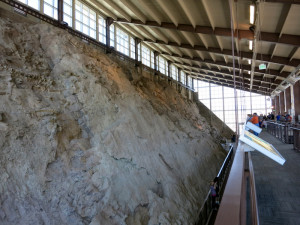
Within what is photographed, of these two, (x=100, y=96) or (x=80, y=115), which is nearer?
(x=80, y=115)

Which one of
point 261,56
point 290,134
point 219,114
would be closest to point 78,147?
point 290,134

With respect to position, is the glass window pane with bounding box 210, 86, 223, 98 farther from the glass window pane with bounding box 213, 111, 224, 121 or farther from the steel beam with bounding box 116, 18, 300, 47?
the steel beam with bounding box 116, 18, 300, 47

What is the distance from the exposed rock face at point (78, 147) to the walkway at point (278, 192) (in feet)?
10.6

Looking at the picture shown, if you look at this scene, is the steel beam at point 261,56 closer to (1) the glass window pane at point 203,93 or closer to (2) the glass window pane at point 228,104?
(1) the glass window pane at point 203,93

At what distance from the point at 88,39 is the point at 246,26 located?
8.37 m

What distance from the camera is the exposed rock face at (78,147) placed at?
554 centimetres

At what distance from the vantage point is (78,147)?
7.04 m

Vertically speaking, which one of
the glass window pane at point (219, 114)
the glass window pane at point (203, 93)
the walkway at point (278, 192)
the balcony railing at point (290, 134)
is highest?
the glass window pane at point (203, 93)

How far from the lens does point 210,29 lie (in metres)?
12.9

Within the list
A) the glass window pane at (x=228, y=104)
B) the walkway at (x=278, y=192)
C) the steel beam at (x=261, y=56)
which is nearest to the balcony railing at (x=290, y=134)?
the walkway at (x=278, y=192)

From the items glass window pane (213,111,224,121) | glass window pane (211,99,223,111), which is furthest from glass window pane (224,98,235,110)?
glass window pane (213,111,224,121)

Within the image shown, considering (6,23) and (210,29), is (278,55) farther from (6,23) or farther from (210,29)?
(6,23)

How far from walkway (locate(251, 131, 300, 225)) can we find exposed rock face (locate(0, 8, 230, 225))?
322 cm

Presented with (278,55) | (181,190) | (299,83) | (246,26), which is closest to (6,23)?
(181,190)
